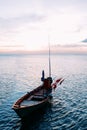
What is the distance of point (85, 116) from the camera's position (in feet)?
103

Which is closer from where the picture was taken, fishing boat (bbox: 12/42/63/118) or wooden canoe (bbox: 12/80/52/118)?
wooden canoe (bbox: 12/80/52/118)

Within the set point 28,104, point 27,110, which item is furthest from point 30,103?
point 27,110

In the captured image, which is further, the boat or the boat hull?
the boat

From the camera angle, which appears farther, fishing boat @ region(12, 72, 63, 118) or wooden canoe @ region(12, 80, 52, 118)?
fishing boat @ region(12, 72, 63, 118)

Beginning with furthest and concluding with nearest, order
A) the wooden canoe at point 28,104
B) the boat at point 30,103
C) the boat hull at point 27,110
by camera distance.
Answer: the boat at point 30,103 → the wooden canoe at point 28,104 → the boat hull at point 27,110

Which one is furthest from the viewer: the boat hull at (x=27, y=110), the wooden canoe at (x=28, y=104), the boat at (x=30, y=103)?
the boat at (x=30, y=103)

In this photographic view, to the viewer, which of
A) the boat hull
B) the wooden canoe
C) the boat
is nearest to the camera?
the boat hull

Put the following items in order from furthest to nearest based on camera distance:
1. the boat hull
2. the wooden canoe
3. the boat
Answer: the boat
the wooden canoe
the boat hull

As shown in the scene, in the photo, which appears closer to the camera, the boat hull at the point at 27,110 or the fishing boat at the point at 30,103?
the boat hull at the point at 27,110

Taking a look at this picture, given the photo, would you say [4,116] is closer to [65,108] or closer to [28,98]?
[28,98]

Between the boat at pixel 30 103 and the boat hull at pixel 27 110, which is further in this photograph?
the boat at pixel 30 103

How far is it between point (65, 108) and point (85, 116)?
4.74m

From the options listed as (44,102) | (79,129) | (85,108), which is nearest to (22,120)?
(44,102)

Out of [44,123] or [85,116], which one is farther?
[85,116]
